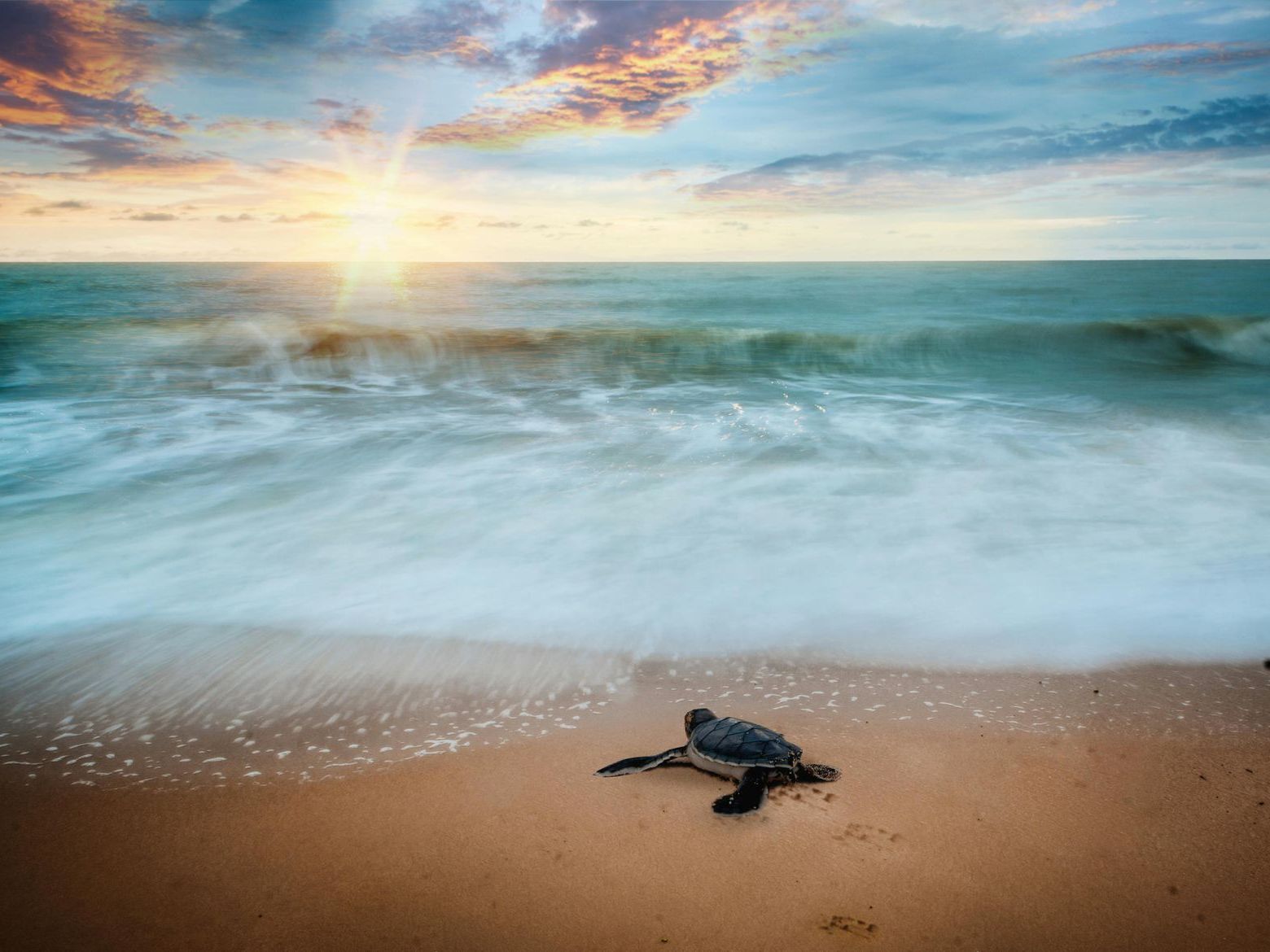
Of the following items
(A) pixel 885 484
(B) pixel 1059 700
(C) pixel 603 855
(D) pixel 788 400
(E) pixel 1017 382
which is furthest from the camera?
(E) pixel 1017 382

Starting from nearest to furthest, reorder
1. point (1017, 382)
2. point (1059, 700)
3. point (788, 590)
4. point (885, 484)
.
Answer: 1. point (1059, 700)
2. point (788, 590)
3. point (885, 484)
4. point (1017, 382)

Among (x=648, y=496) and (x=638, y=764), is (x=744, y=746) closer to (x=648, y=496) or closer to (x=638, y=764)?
(x=638, y=764)

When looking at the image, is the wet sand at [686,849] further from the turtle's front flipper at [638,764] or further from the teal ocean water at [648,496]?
the teal ocean water at [648,496]

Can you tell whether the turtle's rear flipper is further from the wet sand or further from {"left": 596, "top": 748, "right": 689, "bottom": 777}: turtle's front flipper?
{"left": 596, "top": 748, "right": 689, "bottom": 777}: turtle's front flipper

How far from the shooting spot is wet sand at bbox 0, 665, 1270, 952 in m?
2.45

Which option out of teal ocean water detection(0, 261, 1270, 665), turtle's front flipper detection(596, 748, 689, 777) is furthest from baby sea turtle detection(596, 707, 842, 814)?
teal ocean water detection(0, 261, 1270, 665)

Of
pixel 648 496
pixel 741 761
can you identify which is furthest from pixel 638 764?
pixel 648 496

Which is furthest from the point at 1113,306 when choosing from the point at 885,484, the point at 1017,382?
the point at 885,484

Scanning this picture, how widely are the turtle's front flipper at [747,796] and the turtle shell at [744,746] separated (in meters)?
0.05

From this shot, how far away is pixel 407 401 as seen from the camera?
1323cm

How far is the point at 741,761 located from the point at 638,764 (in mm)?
469

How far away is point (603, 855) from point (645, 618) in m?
2.19

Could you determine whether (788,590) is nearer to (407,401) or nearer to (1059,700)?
(1059,700)

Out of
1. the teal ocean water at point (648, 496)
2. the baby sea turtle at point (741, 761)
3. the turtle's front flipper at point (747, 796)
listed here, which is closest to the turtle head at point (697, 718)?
the baby sea turtle at point (741, 761)
